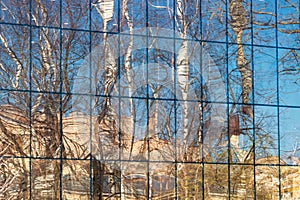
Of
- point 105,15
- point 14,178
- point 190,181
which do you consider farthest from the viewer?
point 190,181

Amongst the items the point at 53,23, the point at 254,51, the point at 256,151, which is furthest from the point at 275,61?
the point at 53,23

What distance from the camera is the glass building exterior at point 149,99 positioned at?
22.5 meters

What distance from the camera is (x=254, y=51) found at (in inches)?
992

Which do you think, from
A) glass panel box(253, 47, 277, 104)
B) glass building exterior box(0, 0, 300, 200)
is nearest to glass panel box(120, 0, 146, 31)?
glass building exterior box(0, 0, 300, 200)

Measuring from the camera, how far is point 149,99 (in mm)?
23688

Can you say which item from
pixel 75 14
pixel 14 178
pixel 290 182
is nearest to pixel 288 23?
pixel 290 182

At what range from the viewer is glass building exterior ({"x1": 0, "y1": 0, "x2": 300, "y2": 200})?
22.5 meters

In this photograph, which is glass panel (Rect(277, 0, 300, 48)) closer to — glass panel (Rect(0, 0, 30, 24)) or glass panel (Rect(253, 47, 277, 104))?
glass panel (Rect(253, 47, 277, 104))

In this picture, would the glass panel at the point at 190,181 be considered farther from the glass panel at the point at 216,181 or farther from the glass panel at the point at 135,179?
the glass panel at the point at 135,179

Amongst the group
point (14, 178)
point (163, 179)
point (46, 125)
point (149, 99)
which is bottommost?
point (163, 179)

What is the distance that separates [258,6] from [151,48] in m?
3.49

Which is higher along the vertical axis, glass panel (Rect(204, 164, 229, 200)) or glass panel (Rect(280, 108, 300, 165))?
glass panel (Rect(280, 108, 300, 165))

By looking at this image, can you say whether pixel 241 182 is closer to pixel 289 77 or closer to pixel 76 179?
pixel 289 77

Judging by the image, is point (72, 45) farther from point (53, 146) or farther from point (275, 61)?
point (275, 61)
